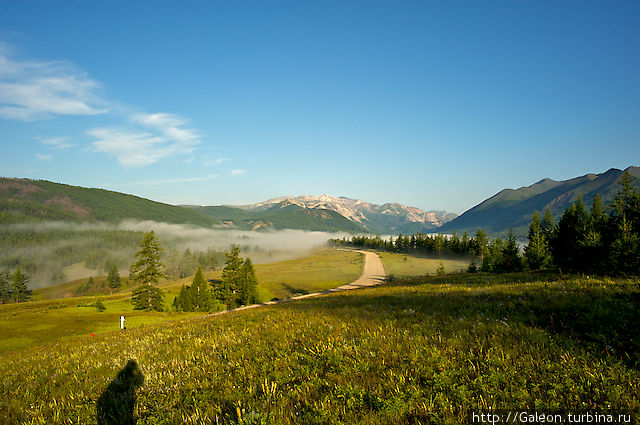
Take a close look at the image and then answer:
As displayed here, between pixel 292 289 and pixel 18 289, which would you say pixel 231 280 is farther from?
pixel 18 289

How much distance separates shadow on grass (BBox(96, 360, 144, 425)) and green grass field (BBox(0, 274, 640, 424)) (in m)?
0.04

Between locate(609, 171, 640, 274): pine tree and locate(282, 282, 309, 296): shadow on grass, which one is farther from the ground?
locate(609, 171, 640, 274): pine tree

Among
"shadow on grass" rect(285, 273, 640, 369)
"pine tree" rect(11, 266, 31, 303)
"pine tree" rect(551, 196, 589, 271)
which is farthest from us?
"pine tree" rect(11, 266, 31, 303)

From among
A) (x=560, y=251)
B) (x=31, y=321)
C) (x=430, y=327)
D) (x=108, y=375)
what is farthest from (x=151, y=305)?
(x=560, y=251)

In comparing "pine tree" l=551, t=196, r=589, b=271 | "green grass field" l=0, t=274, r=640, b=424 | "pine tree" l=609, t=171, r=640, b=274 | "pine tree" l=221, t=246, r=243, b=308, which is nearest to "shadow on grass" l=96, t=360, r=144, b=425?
"green grass field" l=0, t=274, r=640, b=424

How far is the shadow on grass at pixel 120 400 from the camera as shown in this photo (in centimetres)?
473

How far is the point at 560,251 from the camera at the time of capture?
2488 inches

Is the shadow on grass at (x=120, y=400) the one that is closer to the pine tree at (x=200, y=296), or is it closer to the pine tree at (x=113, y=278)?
the pine tree at (x=200, y=296)

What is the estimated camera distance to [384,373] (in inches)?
189

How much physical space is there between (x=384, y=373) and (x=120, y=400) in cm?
515

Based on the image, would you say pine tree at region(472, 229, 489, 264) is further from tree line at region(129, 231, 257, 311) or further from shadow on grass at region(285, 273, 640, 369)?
shadow on grass at region(285, 273, 640, 369)

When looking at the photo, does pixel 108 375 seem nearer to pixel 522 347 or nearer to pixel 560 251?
pixel 522 347

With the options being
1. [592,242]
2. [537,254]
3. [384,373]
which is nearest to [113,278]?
[537,254]

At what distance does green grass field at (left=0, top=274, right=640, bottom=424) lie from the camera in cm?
382
